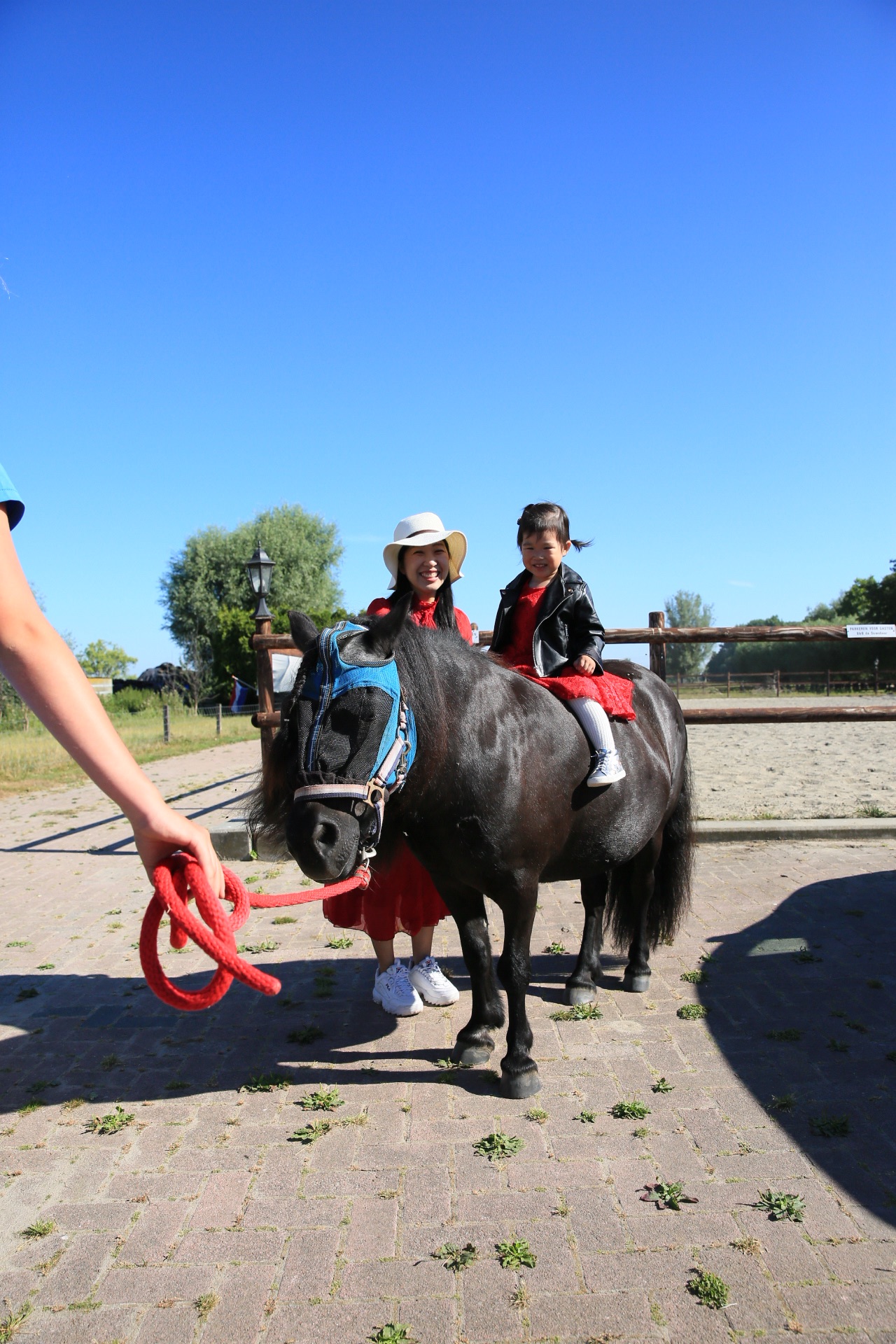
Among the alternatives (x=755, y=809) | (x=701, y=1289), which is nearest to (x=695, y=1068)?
(x=701, y=1289)

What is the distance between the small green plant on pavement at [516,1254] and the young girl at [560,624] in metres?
1.80

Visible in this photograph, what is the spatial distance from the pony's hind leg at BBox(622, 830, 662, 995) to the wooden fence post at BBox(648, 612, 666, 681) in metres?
3.21

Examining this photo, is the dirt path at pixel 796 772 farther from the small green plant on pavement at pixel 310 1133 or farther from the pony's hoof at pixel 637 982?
the small green plant on pavement at pixel 310 1133

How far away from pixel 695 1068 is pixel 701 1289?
48.7 inches

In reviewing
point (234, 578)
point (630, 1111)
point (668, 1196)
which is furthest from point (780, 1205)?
point (234, 578)

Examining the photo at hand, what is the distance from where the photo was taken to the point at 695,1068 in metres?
3.19

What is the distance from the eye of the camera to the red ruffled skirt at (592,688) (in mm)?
3439

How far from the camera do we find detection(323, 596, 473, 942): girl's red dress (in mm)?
3805

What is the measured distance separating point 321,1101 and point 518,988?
88 cm

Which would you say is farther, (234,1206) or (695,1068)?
(695,1068)

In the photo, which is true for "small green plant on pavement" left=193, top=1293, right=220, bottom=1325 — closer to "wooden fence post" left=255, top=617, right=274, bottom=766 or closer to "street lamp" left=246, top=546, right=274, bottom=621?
"wooden fence post" left=255, top=617, right=274, bottom=766

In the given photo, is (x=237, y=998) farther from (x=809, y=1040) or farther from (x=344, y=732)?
(x=809, y=1040)

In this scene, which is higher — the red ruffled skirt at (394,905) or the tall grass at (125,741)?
the red ruffled skirt at (394,905)

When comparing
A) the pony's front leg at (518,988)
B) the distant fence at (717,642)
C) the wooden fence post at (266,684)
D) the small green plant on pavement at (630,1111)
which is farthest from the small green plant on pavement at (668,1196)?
the wooden fence post at (266,684)
